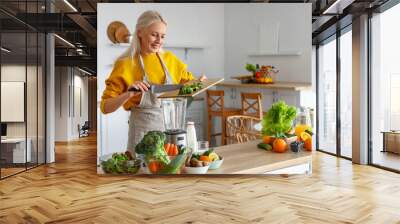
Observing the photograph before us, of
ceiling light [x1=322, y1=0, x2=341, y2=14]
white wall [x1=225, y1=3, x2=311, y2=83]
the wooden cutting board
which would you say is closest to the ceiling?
ceiling light [x1=322, y1=0, x2=341, y2=14]

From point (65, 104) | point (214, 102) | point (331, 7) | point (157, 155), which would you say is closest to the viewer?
point (157, 155)

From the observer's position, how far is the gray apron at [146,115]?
4.14 m

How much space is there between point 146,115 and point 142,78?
0.39 meters

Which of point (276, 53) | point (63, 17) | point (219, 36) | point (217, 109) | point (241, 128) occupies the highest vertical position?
point (63, 17)

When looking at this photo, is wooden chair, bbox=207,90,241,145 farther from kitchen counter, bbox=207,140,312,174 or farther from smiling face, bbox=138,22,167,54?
smiling face, bbox=138,22,167,54

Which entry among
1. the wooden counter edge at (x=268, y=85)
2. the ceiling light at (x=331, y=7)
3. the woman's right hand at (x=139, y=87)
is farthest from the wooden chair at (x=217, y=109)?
the ceiling light at (x=331, y=7)

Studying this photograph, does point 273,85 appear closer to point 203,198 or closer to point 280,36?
point 280,36

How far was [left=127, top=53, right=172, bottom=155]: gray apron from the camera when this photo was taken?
414 cm

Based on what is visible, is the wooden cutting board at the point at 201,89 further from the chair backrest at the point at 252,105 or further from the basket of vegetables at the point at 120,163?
the basket of vegetables at the point at 120,163

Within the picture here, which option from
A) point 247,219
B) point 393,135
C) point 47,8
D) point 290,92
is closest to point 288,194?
point 247,219

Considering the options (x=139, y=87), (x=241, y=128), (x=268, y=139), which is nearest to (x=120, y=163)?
(x=139, y=87)

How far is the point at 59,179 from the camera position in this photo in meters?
4.92

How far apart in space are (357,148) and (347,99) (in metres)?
1.05

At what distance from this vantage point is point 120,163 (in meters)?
4.59
